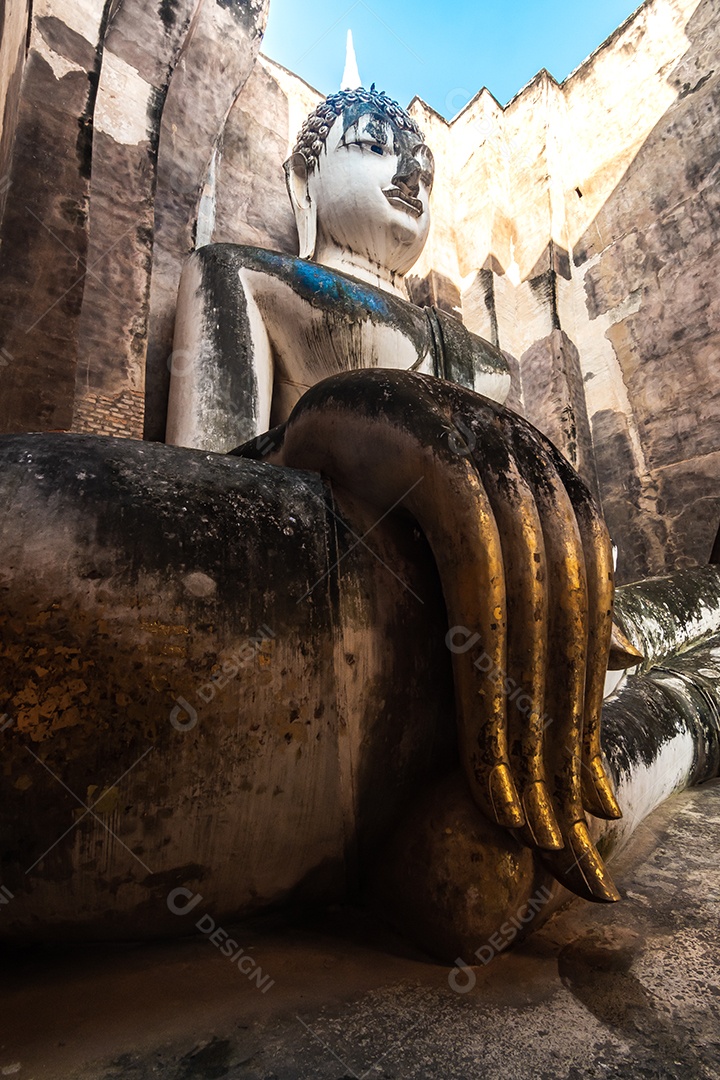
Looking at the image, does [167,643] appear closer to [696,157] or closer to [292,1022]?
[292,1022]

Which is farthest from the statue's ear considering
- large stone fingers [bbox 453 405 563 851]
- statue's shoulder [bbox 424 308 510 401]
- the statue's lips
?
large stone fingers [bbox 453 405 563 851]

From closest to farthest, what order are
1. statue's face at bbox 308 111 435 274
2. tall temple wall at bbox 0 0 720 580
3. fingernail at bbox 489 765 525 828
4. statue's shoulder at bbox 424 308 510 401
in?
fingernail at bbox 489 765 525 828 < tall temple wall at bbox 0 0 720 580 < statue's shoulder at bbox 424 308 510 401 < statue's face at bbox 308 111 435 274

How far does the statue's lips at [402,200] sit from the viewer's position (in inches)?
92.7

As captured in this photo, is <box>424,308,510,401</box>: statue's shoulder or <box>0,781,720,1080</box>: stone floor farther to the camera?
<box>424,308,510,401</box>: statue's shoulder

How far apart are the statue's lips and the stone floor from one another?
2431mm

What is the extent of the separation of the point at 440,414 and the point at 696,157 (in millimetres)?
4479

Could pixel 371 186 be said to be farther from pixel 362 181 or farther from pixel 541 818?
pixel 541 818

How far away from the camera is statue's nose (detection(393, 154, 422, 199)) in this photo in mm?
2367

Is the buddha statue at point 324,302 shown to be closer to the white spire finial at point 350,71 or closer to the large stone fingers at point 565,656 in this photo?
the large stone fingers at point 565,656

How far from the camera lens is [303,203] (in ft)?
8.27

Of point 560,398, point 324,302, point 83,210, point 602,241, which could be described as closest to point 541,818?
point 324,302

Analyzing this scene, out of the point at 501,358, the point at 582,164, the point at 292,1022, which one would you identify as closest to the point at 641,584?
the point at 501,358

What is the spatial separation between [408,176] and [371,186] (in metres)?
0.16

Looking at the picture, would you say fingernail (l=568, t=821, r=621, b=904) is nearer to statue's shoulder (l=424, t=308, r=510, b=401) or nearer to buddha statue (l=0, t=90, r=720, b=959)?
buddha statue (l=0, t=90, r=720, b=959)
